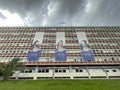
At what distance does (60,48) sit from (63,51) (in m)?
2.50

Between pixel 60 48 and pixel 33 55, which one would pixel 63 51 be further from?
pixel 33 55

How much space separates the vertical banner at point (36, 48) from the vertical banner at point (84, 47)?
16.6 meters

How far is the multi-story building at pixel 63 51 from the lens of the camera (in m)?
52.8

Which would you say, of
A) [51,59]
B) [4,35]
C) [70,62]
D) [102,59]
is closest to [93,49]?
[102,59]

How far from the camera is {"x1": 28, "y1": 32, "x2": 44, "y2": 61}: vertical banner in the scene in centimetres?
5668

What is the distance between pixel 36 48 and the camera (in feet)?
200

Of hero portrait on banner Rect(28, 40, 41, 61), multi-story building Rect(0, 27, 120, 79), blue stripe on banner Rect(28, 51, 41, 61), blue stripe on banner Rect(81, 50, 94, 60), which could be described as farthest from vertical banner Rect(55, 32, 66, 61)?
blue stripe on banner Rect(81, 50, 94, 60)

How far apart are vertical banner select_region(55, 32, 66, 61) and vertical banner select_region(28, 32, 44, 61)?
696 centimetres

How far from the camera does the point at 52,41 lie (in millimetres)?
66562

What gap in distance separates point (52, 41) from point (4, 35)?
2279 centimetres

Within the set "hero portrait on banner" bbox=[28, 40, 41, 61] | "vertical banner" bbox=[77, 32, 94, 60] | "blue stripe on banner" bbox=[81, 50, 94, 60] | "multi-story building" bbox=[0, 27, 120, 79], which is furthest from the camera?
"vertical banner" bbox=[77, 32, 94, 60]

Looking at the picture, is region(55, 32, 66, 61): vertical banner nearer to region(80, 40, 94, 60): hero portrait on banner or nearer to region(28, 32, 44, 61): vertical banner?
region(28, 32, 44, 61): vertical banner

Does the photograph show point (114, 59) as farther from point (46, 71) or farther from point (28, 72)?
point (28, 72)

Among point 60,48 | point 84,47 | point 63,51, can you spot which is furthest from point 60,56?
point 84,47
